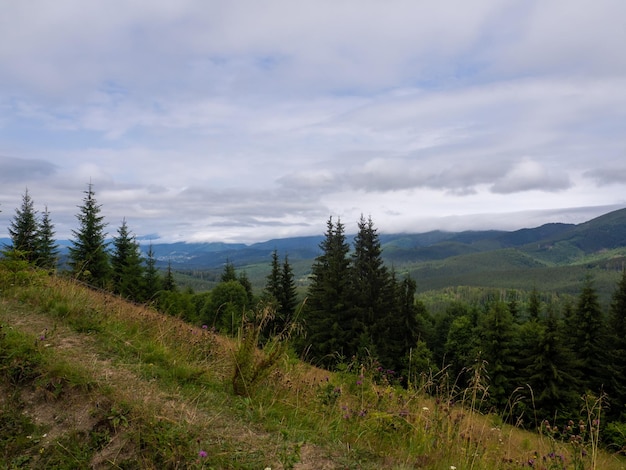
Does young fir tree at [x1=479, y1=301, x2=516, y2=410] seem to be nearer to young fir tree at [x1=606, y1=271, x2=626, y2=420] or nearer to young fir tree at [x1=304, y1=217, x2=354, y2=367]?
young fir tree at [x1=606, y1=271, x2=626, y2=420]

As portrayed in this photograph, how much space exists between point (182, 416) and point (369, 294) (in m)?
31.3

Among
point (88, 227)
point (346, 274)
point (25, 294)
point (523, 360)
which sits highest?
point (88, 227)

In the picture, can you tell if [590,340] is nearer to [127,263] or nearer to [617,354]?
[617,354]

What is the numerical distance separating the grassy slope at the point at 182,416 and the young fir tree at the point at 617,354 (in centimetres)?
3042

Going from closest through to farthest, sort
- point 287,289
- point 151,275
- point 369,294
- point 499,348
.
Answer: point 499,348 → point 369,294 → point 151,275 → point 287,289

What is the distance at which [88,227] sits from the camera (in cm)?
3216

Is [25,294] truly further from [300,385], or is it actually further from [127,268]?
[127,268]

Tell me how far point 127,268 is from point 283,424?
35.2 metres

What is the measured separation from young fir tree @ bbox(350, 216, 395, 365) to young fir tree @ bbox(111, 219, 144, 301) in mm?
20218

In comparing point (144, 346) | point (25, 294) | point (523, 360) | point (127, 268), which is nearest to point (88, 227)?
point (127, 268)

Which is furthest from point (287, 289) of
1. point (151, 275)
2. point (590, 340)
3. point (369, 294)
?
point (590, 340)

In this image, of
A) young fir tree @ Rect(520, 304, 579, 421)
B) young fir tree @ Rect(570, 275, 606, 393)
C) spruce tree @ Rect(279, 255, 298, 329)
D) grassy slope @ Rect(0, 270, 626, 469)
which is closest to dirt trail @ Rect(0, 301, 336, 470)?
grassy slope @ Rect(0, 270, 626, 469)

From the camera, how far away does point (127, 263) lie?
35.8 m

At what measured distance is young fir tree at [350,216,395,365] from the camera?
3139cm
